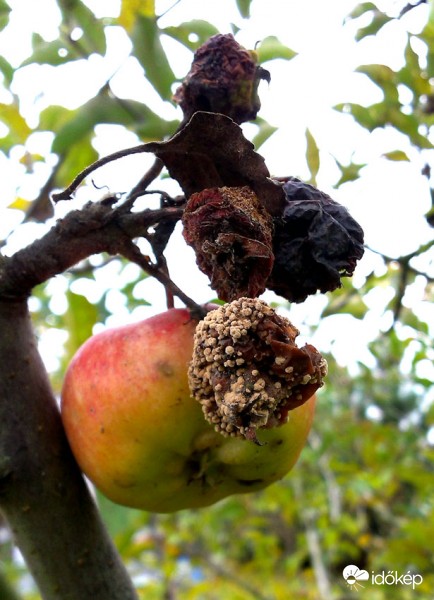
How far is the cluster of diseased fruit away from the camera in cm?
58

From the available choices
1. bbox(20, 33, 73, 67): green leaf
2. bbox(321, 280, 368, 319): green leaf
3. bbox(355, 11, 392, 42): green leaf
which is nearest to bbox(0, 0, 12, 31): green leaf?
bbox(20, 33, 73, 67): green leaf

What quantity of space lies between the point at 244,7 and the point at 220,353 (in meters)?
0.85

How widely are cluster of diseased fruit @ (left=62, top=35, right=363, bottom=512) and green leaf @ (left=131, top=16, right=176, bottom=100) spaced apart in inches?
12.3

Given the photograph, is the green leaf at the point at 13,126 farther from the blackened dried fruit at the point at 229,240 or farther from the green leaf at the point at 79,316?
the blackened dried fruit at the point at 229,240

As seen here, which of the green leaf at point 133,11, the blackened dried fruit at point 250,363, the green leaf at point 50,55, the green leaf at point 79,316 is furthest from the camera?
the green leaf at point 79,316

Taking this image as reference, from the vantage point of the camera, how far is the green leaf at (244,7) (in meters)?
1.19

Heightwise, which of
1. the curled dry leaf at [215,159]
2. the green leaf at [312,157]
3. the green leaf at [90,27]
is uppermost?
the green leaf at [90,27]

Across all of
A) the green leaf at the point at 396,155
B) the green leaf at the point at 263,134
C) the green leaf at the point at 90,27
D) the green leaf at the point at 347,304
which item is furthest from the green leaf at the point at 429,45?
the green leaf at the point at 90,27

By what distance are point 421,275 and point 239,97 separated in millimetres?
745

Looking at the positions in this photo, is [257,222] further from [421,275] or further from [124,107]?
[421,275]

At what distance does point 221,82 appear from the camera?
81 cm

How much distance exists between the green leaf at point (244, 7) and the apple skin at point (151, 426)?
612 millimetres

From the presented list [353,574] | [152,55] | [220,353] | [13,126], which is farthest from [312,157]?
[353,574]

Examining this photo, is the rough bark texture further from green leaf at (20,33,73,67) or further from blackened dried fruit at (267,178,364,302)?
green leaf at (20,33,73,67)
